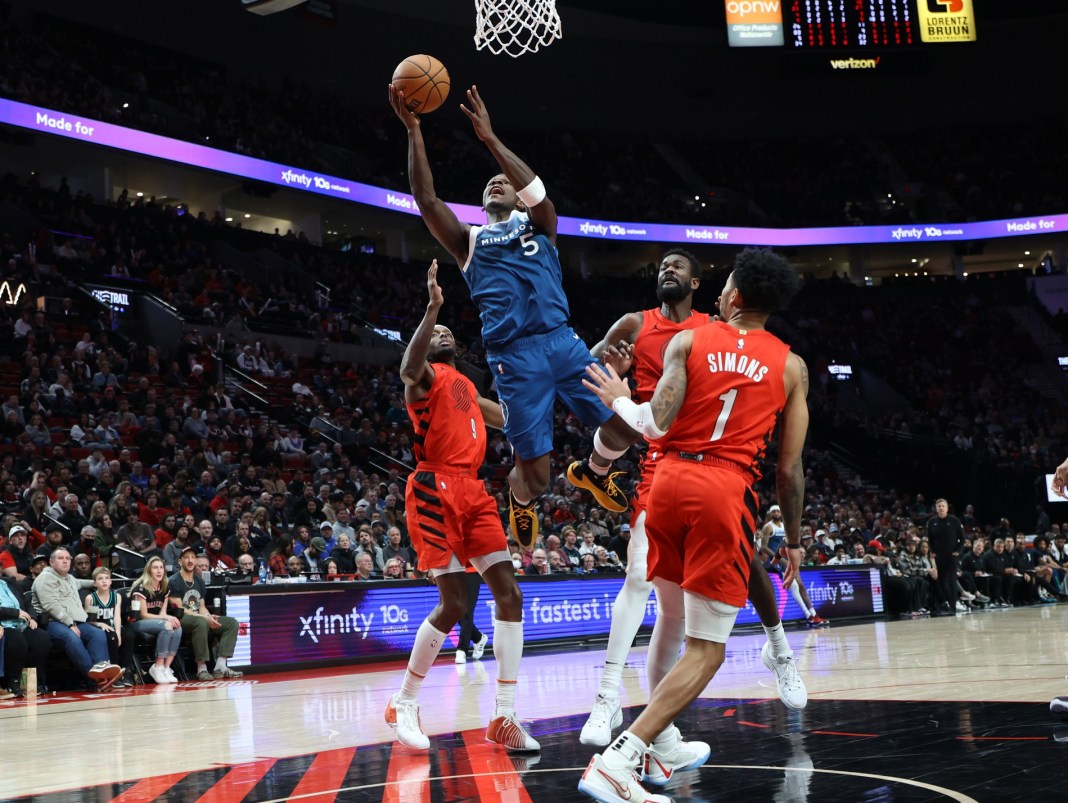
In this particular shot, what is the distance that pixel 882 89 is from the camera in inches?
1656

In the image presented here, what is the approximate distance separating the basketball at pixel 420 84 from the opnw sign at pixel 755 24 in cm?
2765

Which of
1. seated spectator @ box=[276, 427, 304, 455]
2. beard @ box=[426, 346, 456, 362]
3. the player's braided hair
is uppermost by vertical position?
seated spectator @ box=[276, 427, 304, 455]

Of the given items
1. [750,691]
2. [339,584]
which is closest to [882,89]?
[339,584]

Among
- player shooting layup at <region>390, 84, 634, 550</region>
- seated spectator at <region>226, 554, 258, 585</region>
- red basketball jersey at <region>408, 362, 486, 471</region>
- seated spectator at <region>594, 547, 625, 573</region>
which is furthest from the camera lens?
seated spectator at <region>594, 547, 625, 573</region>

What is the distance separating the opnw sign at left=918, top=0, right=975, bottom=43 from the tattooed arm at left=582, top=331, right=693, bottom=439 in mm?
29983

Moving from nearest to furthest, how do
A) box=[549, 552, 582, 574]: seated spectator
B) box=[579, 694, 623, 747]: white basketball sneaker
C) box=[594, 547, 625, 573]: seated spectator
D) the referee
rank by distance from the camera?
box=[579, 694, 623, 747]: white basketball sneaker < box=[549, 552, 582, 574]: seated spectator < box=[594, 547, 625, 573]: seated spectator < the referee

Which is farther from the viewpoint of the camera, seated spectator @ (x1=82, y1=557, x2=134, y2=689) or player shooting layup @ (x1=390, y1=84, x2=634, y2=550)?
seated spectator @ (x1=82, y1=557, x2=134, y2=689)

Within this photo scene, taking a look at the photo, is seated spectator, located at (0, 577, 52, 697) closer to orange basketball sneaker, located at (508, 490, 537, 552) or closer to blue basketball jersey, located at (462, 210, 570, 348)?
orange basketball sneaker, located at (508, 490, 537, 552)

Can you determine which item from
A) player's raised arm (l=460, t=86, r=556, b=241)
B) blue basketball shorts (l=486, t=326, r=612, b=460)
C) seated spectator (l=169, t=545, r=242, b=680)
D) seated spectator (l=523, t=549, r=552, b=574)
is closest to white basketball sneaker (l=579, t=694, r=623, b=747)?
blue basketball shorts (l=486, t=326, r=612, b=460)

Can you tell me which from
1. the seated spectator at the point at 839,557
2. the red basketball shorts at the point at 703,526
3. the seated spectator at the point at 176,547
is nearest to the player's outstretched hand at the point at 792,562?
the red basketball shorts at the point at 703,526

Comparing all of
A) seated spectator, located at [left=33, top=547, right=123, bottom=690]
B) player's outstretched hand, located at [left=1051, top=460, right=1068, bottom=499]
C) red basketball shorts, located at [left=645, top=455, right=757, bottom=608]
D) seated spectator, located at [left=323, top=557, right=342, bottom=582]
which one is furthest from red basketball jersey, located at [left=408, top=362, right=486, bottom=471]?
seated spectator, located at [left=323, top=557, right=342, bottom=582]

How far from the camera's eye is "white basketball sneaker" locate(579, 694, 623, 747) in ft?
17.5

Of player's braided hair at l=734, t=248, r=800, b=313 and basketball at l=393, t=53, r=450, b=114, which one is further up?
basketball at l=393, t=53, r=450, b=114

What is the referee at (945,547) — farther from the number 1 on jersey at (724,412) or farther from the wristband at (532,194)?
the number 1 on jersey at (724,412)
